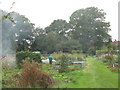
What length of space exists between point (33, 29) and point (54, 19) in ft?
22.4

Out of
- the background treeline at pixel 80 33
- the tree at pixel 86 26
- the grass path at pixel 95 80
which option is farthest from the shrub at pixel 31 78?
the tree at pixel 86 26

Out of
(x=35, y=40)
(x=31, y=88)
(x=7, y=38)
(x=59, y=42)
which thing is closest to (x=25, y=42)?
(x=35, y=40)

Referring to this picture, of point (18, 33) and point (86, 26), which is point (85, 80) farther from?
point (18, 33)

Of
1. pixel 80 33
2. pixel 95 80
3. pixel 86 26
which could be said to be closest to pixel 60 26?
pixel 80 33

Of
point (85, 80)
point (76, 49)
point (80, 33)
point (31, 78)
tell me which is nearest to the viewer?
point (31, 78)

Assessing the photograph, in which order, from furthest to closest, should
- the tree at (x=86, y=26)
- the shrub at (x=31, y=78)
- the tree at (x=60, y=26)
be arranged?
the tree at (x=60, y=26) < the tree at (x=86, y=26) < the shrub at (x=31, y=78)

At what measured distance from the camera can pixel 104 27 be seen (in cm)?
2075

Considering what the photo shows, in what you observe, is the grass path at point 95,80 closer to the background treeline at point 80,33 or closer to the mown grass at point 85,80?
the mown grass at point 85,80

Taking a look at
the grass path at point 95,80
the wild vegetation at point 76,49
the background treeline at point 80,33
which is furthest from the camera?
the background treeline at point 80,33

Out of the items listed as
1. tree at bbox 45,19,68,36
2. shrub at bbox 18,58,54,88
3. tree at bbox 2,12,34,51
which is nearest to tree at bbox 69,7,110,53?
tree at bbox 45,19,68,36

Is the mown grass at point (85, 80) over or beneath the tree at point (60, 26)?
beneath

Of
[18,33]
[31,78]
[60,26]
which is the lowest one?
[31,78]

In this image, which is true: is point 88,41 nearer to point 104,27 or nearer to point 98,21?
point 98,21

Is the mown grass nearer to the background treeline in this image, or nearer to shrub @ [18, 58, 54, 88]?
shrub @ [18, 58, 54, 88]
